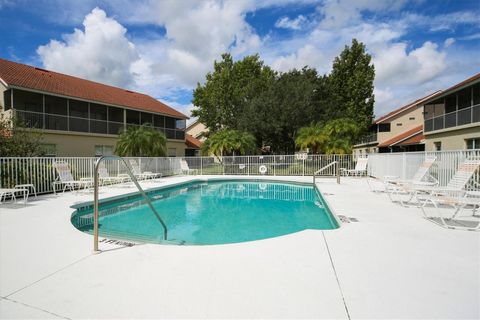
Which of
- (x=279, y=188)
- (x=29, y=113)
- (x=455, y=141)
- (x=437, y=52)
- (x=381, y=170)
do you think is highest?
(x=437, y=52)

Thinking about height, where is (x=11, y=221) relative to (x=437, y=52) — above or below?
below

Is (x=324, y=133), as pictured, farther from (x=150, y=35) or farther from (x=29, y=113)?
(x=29, y=113)

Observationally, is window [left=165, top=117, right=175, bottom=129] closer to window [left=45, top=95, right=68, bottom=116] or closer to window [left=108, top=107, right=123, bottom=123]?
window [left=108, top=107, right=123, bottom=123]

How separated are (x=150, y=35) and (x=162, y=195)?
1008 cm

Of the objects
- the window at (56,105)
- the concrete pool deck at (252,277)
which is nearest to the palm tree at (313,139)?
the concrete pool deck at (252,277)

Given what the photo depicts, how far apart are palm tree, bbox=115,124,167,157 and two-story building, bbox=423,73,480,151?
66.9ft

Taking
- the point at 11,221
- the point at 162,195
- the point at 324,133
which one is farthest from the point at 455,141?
the point at 11,221

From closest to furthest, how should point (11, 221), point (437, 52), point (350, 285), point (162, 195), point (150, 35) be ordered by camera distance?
1. point (350, 285)
2. point (11, 221)
3. point (162, 195)
4. point (437, 52)
5. point (150, 35)

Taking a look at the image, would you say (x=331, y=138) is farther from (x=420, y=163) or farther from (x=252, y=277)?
(x=252, y=277)

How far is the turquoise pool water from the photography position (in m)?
6.12

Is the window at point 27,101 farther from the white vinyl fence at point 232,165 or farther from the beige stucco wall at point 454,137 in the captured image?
the beige stucco wall at point 454,137

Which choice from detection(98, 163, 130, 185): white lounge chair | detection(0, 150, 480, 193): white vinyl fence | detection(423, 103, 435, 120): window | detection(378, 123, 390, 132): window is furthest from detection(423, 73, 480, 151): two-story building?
detection(98, 163, 130, 185): white lounge chair

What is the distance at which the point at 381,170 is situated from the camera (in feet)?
48.8

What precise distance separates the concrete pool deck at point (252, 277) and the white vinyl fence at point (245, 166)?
5166mm
